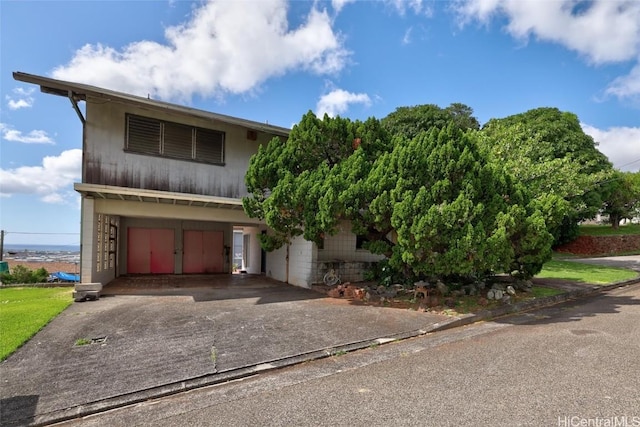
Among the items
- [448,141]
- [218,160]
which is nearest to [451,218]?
[448,141]

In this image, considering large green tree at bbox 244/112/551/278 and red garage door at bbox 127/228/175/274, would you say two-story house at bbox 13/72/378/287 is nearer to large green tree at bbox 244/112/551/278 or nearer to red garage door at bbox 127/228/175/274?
red garage door at bbox 127/228/175/274

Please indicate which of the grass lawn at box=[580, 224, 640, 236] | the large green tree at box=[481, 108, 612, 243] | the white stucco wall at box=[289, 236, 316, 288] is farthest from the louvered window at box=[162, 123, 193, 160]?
the grass lawn at box=[580, 224, 640, 236]

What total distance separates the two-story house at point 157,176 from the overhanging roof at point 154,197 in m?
0.02

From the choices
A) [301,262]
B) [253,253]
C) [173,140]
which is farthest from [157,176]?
[253,253]

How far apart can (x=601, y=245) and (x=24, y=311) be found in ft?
100

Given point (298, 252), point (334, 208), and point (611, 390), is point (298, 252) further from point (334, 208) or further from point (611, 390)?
point (611, 390)

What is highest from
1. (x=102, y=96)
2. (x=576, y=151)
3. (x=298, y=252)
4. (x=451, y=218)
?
(x=576, y=151)

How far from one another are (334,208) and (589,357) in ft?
16.3

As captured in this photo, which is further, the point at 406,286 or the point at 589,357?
the point at 406,286

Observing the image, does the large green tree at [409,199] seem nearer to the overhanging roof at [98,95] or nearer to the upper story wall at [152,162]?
the upper story wall at [152,162]

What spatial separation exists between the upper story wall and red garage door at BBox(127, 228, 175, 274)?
4.80 metres

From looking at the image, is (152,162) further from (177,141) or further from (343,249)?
(343,249)

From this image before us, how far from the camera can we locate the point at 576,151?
22.0 metres

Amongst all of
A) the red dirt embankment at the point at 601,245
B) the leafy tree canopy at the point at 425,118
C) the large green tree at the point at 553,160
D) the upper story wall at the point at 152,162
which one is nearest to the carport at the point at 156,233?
the upper story wall at the point at 152,162
